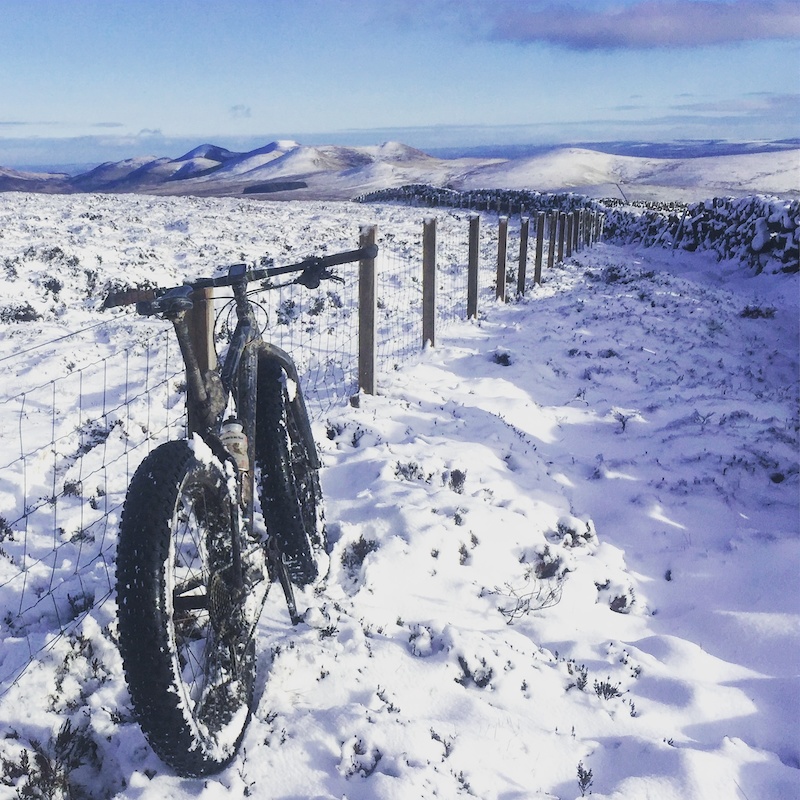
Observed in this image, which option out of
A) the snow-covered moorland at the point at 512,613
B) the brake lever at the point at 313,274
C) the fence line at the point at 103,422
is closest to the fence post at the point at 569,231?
the fence line at the point at 103,422

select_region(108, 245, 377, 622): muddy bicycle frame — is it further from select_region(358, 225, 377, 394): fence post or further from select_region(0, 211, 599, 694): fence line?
select_region(358, 225, 377, 394): fence post

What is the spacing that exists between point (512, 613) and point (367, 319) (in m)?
3.95

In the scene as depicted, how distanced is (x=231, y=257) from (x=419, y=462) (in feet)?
36.4

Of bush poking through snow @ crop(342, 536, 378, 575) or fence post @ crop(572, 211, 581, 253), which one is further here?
fence post @ crop(572, 211, 581, 253)

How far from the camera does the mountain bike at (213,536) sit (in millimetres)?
2322

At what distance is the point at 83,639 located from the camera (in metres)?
3.46

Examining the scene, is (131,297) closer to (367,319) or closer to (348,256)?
(348,256)

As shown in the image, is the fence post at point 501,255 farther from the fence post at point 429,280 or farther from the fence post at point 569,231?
the fence post at point 569,231

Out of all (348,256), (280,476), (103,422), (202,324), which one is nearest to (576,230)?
(103,422)

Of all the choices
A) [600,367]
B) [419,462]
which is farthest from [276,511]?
[600,367]

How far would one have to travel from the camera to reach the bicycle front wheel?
7.55 feet

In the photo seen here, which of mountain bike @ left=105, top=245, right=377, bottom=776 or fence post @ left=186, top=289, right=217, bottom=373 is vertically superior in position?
fence post @ left=186, top=289, right=217, bottom=373

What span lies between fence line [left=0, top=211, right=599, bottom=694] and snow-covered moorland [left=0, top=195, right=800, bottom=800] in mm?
128

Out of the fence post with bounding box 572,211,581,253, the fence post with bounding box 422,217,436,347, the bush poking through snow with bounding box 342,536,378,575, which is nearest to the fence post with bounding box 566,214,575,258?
the fence post with bounding box 572,211,581,253
